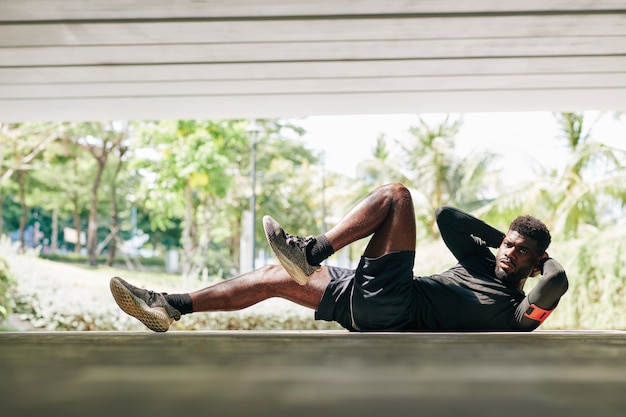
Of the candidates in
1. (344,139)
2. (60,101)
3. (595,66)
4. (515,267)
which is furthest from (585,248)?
(344,139)

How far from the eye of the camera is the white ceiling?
10.0 ft

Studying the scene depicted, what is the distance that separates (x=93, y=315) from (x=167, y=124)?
4.86m

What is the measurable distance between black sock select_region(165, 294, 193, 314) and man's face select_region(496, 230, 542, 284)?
1.42 meters

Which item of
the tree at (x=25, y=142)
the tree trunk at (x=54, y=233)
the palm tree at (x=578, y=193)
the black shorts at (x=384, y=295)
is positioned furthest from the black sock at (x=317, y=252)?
the tree trunk at (x=54, y=233)

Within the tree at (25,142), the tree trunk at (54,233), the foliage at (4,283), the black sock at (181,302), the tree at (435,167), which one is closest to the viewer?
the black sock at (181,302)

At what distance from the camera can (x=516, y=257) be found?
122 inches

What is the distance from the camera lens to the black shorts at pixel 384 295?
2902 mm

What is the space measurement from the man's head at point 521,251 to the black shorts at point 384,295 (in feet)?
1.48

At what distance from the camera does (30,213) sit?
92.0ft

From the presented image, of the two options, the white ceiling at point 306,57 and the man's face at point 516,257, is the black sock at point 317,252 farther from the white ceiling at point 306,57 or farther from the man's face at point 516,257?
the white ceiling at point 306,57

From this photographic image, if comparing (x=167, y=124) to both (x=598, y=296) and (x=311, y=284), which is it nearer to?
(x=598, y=296)

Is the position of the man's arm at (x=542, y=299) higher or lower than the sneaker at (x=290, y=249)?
lower

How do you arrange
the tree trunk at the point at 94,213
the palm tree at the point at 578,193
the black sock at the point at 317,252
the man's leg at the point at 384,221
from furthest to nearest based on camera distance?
the tree trunk at the point at 94,213
the palm tree at the point at 578,193
the man's leg at the point at 384,221
the black sock at the point at 317,252

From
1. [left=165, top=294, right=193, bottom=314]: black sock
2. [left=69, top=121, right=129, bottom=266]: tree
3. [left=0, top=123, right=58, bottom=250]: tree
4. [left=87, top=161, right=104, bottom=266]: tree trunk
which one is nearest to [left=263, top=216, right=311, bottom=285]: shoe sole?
[left=165, top=294, right=193, bottom=314]: black sock
